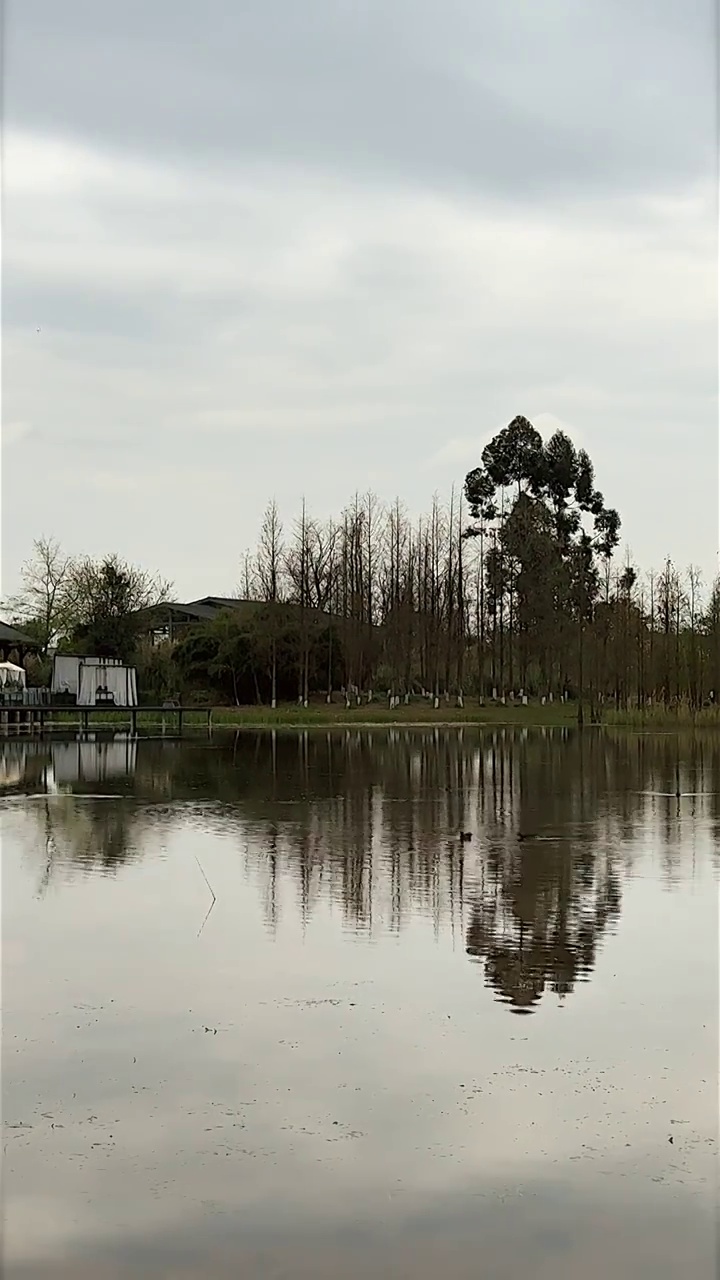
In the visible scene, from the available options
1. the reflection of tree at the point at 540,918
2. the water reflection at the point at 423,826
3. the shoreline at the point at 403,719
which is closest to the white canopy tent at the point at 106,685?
the shoreline at the point at 403,719

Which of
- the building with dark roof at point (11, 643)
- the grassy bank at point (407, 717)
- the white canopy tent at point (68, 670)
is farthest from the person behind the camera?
the building with dark roof at point (11, 643)

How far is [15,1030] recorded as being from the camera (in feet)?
25.7

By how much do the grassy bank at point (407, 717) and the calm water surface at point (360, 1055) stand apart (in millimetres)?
34465

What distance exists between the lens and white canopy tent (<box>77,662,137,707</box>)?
159ft

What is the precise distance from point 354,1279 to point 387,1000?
12.0ft

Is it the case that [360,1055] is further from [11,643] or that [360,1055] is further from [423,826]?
[11,643]

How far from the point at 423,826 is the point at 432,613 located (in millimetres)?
48862

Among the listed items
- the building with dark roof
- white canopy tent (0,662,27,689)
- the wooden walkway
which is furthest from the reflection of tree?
the building with dark roof

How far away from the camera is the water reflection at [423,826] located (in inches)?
433

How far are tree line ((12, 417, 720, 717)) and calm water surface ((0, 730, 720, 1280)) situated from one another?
44.5 meters

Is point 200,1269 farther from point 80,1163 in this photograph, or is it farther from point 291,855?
point 291,855

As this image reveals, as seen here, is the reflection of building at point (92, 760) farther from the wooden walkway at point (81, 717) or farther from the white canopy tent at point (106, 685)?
the white canopy tent at point (106, 685)

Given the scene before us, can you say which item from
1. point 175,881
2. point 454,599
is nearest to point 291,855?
point 175,881

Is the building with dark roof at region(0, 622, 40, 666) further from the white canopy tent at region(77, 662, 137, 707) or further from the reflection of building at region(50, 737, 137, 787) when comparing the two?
the reflection of building at region(50, 737, 137, 787)
